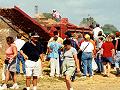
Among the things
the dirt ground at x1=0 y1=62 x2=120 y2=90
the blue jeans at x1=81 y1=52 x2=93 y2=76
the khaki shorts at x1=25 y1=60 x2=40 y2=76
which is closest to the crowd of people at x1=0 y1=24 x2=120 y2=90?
the blue jeans at x1=81 y1=52 x2=93 y2=76

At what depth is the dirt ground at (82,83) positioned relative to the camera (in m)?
17.1

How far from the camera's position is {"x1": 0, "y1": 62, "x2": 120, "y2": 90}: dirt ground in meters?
17.1

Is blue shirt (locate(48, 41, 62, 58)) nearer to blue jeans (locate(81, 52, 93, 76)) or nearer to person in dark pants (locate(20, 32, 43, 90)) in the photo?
blue jeans (locate(81, 52, 93, 76))

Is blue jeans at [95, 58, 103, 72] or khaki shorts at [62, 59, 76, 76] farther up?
blue jeans at [95, 58, 103, 72]

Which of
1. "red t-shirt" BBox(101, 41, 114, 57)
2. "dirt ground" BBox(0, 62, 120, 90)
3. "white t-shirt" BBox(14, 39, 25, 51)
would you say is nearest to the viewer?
"dirt ground" BBox(0, 62, 120, 90)

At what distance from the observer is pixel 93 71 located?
21859 mm

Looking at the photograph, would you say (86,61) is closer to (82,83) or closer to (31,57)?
(82,83)

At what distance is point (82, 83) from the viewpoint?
61.3 feet

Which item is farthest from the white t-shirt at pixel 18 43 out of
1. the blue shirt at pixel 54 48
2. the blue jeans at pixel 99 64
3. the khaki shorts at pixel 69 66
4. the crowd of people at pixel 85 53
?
the khaki shorts at pixel 69 66

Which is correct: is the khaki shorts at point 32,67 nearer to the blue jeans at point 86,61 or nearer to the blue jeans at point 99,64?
the blue jeans at point 86,61

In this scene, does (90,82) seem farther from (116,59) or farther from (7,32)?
(7,32)

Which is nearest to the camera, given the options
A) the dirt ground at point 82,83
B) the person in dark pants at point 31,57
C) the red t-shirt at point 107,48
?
the person in dark pants at point 31,57

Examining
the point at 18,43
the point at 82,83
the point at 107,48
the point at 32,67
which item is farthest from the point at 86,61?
the point at 32,67

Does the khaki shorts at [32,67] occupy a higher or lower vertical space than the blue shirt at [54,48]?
lower
